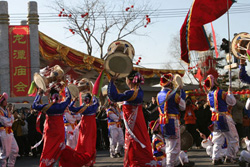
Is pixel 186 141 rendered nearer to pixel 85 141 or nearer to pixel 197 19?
pixel 85 141

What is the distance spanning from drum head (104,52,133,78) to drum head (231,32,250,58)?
2.26m

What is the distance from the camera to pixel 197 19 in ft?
33.3

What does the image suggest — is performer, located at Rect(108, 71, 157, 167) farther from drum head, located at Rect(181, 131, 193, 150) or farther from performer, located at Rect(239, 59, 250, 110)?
drum head, located at Rect(181, 131, 193, 150)

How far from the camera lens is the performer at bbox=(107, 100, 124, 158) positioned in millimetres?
12791

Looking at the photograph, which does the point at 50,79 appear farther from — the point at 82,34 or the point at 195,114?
the point at 82,34

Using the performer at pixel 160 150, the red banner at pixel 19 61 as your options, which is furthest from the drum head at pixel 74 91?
the red banner at pixel 19 61

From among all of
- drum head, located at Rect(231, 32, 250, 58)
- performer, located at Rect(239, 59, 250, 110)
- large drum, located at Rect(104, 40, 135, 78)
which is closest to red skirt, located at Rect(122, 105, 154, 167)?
large drum, located at Rect(104, 40, 135, 78)

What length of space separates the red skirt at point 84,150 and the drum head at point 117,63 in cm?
235

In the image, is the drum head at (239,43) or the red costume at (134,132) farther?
the drum head at (239,43)

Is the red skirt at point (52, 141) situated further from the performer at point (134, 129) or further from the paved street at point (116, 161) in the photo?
the paved street at point (116, 161)

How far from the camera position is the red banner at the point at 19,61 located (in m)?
21.2

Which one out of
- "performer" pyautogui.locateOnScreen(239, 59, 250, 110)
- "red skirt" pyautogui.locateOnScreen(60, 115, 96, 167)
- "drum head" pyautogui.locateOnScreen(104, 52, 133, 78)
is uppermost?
"drum head" pyautogui.locateOnScreen(104, 52, 133, 78)

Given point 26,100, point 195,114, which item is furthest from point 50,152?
point 26,100

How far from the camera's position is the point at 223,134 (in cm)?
990
